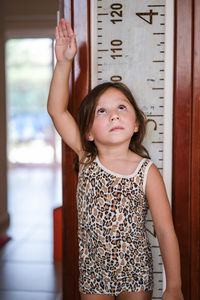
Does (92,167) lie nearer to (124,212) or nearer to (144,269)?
(124,212)

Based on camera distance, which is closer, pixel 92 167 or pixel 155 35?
pixel 92 167

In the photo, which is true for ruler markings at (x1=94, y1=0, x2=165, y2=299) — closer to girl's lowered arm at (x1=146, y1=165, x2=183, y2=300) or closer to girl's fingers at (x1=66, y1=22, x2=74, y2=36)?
girl's fingers at (x1=66, y1=22, x2=74, y2=36)

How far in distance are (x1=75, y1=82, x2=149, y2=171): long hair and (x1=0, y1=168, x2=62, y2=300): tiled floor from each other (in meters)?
1.10

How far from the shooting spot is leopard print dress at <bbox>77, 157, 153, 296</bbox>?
1.09 metres

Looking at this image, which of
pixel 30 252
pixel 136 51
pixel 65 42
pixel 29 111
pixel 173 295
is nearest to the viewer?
pixel 173 295

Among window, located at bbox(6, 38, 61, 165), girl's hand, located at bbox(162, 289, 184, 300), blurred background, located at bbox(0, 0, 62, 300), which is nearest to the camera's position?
girl's hand, located at bbox(162, 289, 184, 300)

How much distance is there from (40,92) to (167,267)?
656 cm

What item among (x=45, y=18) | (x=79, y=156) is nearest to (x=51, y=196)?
(x=45, y=18)

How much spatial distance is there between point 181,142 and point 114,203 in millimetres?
352

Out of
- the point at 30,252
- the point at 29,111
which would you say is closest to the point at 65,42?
the point at 30,252

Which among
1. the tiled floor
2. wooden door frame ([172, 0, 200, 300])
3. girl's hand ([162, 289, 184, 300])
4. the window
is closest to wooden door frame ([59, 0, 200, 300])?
wooden door frame ([172, 0, 200, 300])

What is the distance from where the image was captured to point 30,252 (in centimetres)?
259

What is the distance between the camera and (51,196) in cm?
443

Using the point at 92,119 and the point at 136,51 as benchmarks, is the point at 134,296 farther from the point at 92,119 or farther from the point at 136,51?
the point at 136,51
